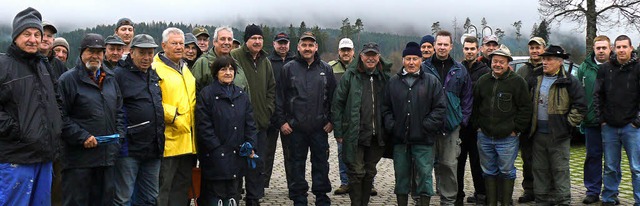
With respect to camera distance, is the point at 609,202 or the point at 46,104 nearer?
the point at 46,104

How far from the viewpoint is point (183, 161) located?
20.2 ft

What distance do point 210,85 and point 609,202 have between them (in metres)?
5.21

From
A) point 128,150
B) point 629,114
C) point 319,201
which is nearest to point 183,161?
point 128,150

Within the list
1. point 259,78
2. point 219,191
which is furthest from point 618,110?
point 219,191

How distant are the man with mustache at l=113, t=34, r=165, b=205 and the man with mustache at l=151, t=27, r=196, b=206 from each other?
160mm

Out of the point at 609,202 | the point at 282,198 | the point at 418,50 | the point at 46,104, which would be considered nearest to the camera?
the point at 46,104

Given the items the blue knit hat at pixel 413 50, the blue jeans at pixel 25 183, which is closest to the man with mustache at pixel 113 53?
the blue jeans at pixel 25 183

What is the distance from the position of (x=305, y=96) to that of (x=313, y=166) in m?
0.82

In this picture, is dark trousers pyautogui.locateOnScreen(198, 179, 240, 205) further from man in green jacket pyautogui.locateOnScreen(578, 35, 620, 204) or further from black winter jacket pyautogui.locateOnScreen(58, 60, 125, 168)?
man in green jacket pyautogui.locateOnScreen(578, 35, 620, 204)

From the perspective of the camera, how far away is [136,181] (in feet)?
19.0

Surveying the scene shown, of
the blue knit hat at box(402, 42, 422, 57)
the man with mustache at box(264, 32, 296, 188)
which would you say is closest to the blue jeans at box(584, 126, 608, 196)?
the blue knit hat at box(402, 42, 422, 57)

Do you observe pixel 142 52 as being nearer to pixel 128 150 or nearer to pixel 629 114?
pixel 128 150

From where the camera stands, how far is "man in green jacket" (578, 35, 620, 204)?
7844 millimetres

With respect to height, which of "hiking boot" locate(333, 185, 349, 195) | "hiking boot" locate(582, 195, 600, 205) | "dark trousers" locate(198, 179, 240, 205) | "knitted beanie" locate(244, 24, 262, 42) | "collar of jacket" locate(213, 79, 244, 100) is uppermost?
"knitted beanie" locate(244, 24, 262, 42)
